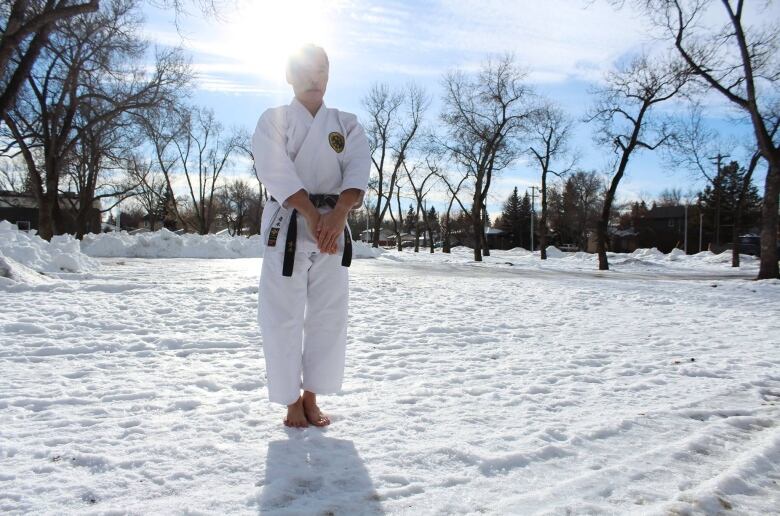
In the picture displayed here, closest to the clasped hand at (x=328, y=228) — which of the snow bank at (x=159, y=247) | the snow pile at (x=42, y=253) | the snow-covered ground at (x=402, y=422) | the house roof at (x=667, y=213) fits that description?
the snow-covered ground at (x=402, y=422)

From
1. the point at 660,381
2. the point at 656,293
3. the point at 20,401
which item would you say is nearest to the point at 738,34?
the point at 656,293

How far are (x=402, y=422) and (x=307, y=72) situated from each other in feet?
5.93

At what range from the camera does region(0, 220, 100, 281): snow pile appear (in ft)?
32.9

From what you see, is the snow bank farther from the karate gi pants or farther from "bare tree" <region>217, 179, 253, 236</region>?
"bare tree" <region>217, 179, 253, 236</region>

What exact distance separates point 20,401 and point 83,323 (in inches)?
99.5

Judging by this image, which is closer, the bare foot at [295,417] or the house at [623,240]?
the bare foot at [295,417]

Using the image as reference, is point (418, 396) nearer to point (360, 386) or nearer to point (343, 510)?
point (360, 386)

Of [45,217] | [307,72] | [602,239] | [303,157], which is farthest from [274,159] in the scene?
[45,217]

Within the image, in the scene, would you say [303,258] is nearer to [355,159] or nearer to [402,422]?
[355,159]

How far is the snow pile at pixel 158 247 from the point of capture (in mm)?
21609

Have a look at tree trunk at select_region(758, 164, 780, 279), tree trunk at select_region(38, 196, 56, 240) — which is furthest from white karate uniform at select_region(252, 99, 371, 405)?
tree trunk at select_region(38, 196, 56, 240)

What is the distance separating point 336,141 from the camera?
2449mm

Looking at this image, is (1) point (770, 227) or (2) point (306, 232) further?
(1) point (770, 227)

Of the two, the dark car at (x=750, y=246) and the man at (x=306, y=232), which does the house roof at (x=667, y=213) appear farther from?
the man at (x=306, y=232)
